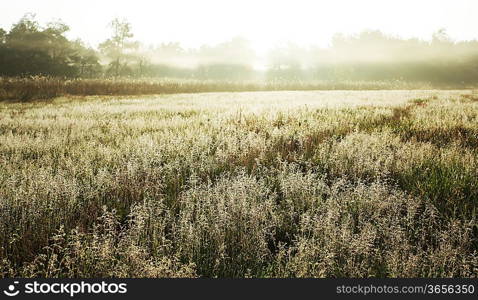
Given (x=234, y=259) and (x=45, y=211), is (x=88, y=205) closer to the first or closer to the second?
(x=45, y=211)

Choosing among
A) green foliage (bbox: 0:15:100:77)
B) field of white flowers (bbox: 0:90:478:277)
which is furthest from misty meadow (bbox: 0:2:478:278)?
green foliage (bbox: 0:15:100:77)

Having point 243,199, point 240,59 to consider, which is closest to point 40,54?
point 240,59

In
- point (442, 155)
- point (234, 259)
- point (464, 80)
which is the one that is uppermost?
point (464, 80)

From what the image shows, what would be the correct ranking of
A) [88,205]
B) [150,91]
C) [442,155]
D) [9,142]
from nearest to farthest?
[88,205]
[442,155]
[9,142]
[150,91]

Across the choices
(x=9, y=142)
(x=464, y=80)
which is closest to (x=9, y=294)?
(x=9, y=142)

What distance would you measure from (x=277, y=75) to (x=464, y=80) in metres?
35.9

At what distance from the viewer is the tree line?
52.8m

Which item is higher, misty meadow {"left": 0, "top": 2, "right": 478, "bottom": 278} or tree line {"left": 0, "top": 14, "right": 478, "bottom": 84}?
tree line {"left": 0, "top": 14, "right": 478, "bottom": 84}

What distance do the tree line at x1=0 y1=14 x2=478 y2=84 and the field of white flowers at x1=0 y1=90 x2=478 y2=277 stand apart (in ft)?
177

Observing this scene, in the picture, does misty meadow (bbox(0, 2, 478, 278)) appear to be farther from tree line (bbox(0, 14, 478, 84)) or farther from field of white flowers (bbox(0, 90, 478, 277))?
tree line (bbox(0, 14, 478, 84))

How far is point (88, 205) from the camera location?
3.45 m

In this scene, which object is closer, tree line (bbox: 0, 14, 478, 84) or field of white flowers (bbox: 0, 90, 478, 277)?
field of white flowers (bbox: 0, 90, 478, 277)

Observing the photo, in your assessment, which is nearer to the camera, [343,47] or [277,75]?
[277,75]

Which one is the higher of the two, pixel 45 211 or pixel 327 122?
pixel 327 122
